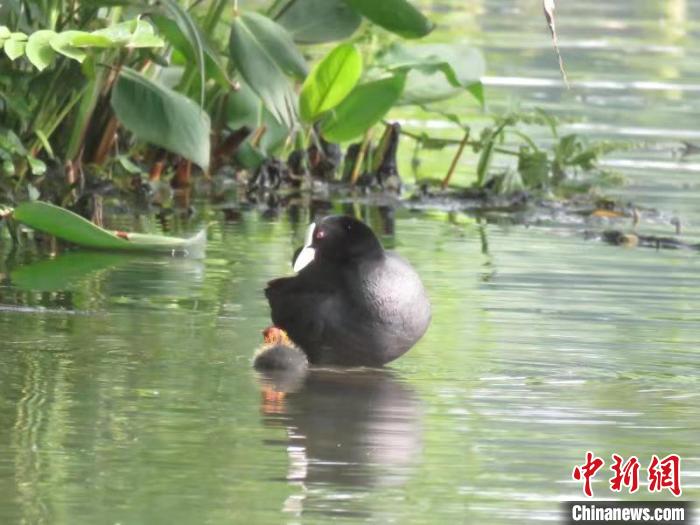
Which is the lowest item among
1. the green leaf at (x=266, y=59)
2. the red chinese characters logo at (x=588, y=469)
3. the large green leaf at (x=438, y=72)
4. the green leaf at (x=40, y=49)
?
the red chinese characters logo at (x=588, y=469)

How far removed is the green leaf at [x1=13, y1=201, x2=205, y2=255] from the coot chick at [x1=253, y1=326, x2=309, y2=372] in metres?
1.73

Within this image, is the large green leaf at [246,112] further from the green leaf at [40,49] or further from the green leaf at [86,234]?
the green leaf at [40,49]

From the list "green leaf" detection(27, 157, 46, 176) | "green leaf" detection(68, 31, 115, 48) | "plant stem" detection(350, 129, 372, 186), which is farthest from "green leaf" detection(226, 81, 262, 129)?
"green leaf" detection(68, 31, 115, 48)

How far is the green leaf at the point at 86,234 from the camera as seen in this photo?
25.8ft

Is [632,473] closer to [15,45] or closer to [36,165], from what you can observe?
[15,45]

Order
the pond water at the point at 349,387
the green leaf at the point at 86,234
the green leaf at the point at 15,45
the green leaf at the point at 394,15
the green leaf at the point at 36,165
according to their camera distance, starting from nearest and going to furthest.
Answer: the pond water at the point at 349,387
the green leaf at the point at 15,45
the green leaf at the point at 86,234
the green leaf at the point at 36,165
the green leaf at the point at 394,15

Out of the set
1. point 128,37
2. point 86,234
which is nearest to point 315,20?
point 86,234

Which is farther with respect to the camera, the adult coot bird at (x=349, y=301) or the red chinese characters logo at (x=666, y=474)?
the adult coot bird at (x=349, y=301)

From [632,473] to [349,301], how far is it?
4.90 feet

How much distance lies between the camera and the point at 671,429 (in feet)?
18.2

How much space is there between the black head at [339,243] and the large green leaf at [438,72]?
11.5ft

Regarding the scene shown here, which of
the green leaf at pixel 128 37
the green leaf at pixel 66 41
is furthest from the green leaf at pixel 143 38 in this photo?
the green leaf at pixel 66 41

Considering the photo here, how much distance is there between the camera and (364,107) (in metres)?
9.81

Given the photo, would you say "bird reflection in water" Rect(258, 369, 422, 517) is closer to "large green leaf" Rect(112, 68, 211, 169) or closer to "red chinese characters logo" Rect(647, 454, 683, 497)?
"red chinese characters logo" Rect(647, 454, 683, 497)
